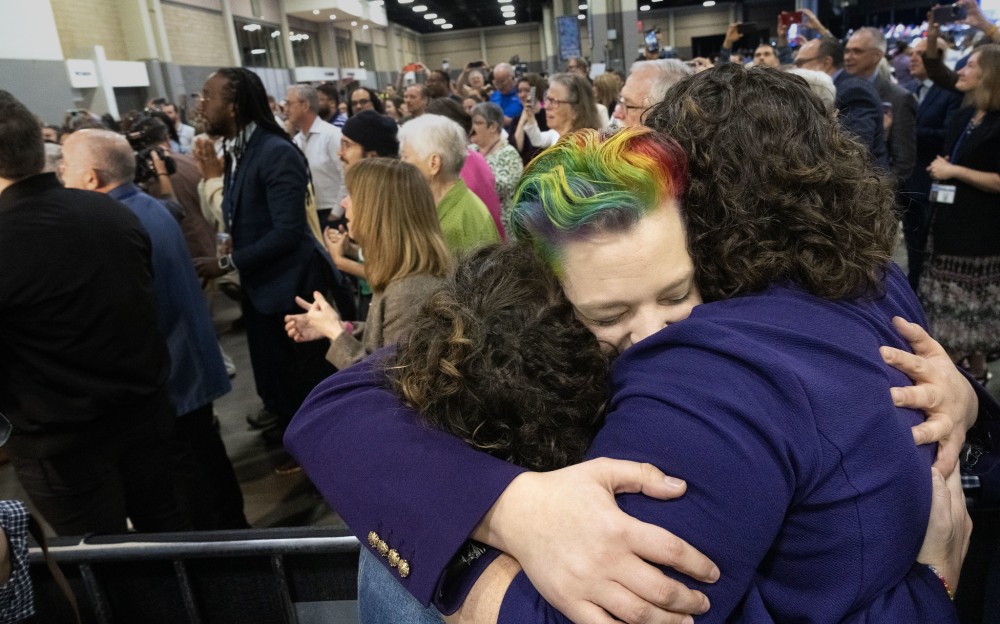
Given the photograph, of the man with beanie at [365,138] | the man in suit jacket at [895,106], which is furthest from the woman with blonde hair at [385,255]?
the man in suit jacket at [895,106]

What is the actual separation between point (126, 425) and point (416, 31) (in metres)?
41.3

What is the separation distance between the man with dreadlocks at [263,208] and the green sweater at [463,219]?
0.73 m

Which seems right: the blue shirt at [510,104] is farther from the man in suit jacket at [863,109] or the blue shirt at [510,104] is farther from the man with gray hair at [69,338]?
the man with gray hair at [69,338]

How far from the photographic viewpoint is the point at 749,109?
2.74 feet

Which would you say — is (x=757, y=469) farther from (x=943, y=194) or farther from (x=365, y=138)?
(x=943, y=194)

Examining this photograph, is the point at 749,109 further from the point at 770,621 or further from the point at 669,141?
the point at 770,621

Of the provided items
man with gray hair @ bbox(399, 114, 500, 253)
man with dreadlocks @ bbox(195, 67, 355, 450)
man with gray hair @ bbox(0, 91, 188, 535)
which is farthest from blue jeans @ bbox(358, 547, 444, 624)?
man with dreadlocks @ bbox(195, 67, 355, 450)

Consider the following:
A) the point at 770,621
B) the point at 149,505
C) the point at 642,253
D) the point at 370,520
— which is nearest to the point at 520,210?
the point at 642,253

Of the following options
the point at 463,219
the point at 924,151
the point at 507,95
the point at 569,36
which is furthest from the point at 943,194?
the point at 569,36

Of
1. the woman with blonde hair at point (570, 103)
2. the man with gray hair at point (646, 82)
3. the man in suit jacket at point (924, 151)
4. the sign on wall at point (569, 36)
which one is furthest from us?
the sign on wall at point (569, 36)

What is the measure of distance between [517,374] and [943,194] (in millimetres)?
3466

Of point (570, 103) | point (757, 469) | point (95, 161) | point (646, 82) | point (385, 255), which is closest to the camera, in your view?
point (757, 469)

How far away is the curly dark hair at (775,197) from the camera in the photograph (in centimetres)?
79

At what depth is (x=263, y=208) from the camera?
3125mm
